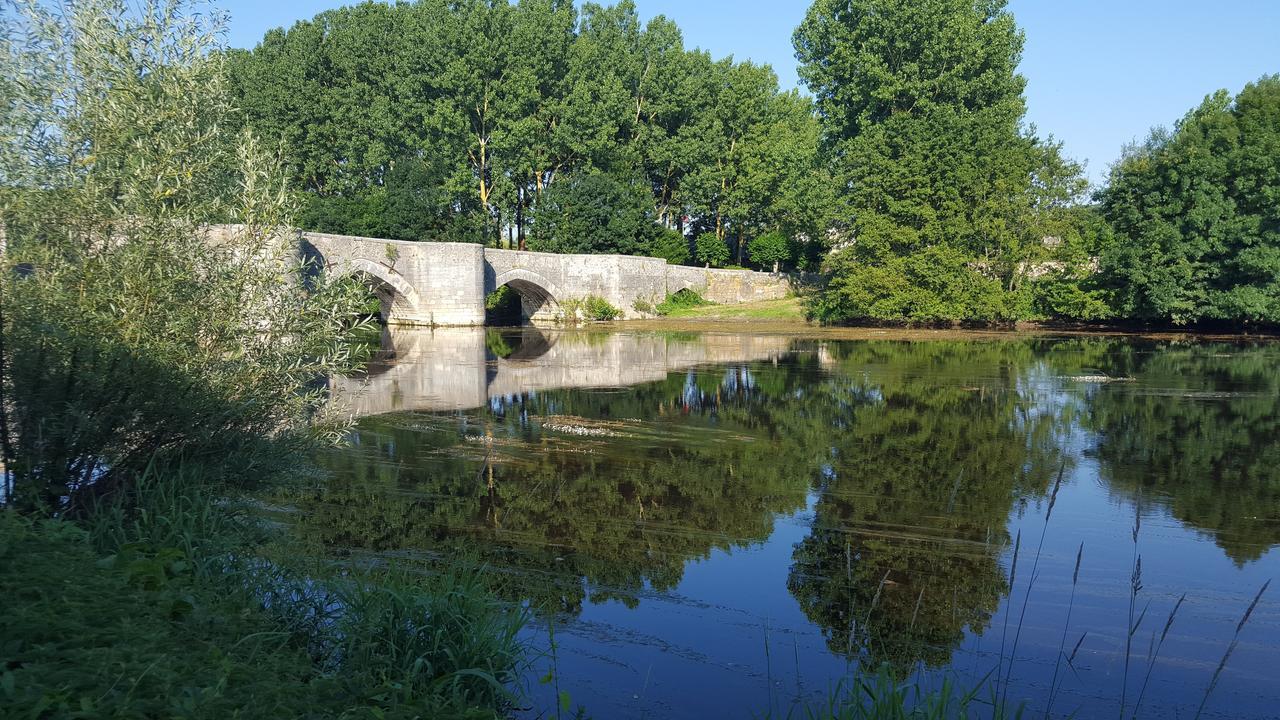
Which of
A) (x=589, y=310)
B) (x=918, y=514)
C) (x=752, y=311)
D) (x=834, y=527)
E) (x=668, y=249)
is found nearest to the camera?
(x=834, y=527)

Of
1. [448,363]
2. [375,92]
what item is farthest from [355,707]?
[375,92]

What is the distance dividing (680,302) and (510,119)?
1259 centimetres

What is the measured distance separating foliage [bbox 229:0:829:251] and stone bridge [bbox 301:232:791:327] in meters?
4.53

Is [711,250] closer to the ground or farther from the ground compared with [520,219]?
closer to the ground

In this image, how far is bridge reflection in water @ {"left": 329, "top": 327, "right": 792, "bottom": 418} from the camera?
19.2m

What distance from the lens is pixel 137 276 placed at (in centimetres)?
772

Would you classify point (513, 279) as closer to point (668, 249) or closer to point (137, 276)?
point (668, 249)

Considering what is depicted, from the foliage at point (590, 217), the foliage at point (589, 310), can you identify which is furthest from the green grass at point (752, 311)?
the foliage at point (590, 217)

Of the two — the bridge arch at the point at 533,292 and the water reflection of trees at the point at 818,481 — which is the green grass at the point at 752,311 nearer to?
the bridge arch at the point at 533,292

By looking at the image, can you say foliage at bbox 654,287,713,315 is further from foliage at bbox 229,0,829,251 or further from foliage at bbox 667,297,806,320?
foliage at bbox 229,0,829,251

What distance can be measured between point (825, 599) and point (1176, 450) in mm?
→ 8752

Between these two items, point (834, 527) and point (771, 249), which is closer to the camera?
point (834, 527)

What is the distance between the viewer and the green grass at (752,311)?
4328 centimetres

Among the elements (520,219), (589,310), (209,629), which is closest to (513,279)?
(589,310)
